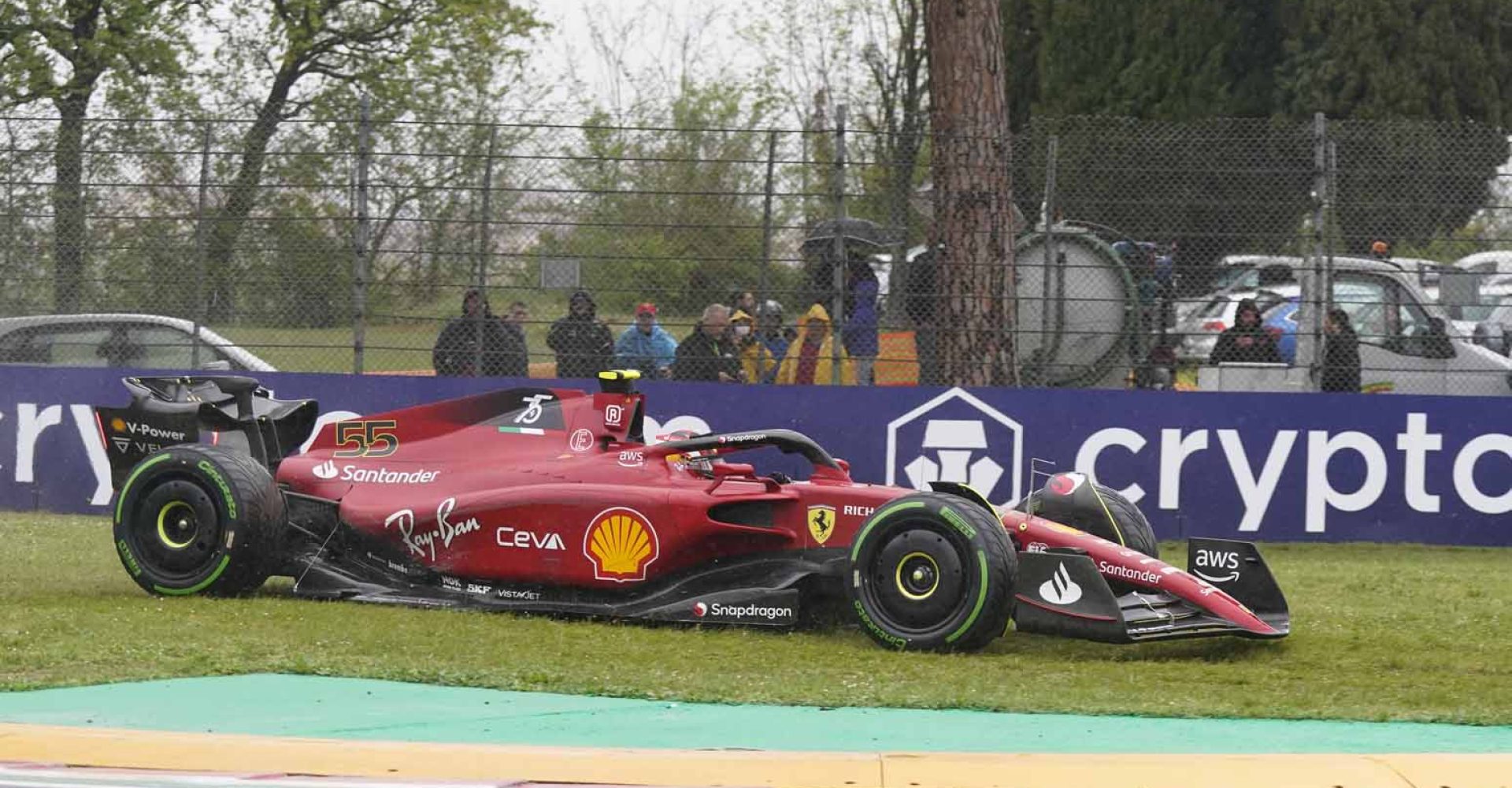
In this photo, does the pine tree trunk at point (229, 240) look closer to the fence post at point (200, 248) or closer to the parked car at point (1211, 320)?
the fence post at point (200, 248)

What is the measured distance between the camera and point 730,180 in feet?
44.0

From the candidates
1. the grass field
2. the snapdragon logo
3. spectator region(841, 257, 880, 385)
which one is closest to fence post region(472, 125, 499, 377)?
spectator region(841, 257, 880, 385)

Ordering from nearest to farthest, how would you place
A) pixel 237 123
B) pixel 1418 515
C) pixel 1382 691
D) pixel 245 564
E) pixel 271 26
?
pixel 1382 691 → pixel 245 564 → pixel 1418 515 → pixel 237 123 → pixel 271 26

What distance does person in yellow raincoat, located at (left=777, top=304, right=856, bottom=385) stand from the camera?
44.0 feet

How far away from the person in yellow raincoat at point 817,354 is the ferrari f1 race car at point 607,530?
14.6 ft

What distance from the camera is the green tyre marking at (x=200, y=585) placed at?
28.3 ft

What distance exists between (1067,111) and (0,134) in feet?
76.5

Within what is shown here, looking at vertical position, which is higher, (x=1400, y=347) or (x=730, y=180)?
(x=730, y=180)

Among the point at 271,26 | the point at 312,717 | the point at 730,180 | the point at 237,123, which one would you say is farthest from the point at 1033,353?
the point at 271,26

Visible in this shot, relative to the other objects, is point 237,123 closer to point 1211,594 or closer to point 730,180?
point 730,180

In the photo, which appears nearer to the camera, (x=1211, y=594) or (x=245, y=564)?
(x=1211, y=594)

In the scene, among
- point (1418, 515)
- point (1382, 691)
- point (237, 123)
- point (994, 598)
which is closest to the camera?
point (1382, 691)

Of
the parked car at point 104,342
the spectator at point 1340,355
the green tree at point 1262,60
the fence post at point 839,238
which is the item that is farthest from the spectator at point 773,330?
the green tree at point 1262,60

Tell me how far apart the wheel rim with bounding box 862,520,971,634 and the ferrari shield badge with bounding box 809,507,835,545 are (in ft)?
1.64
